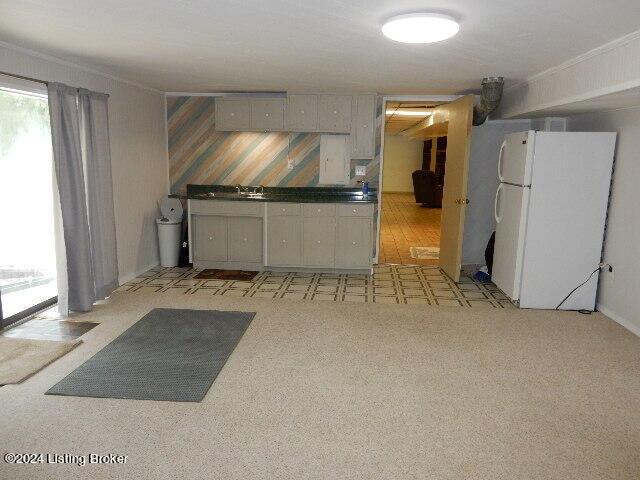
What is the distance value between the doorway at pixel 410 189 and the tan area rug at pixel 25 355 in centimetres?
406

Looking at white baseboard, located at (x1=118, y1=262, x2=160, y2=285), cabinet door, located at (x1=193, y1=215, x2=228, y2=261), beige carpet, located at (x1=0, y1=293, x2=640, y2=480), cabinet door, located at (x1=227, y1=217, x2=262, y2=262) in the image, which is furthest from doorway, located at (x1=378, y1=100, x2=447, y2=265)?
white baseboard, located at (x1=118, y1=262, x2=160, y2=285)

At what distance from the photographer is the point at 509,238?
15.1ft

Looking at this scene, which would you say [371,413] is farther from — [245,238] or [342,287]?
[245,238]

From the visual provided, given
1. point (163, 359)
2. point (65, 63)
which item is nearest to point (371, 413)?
point (163, 359)

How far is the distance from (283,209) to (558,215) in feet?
9.57

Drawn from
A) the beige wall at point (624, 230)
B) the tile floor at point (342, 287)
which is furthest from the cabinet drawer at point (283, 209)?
the beige wall at point (624, 230)

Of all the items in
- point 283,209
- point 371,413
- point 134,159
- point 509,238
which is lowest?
point 371,413

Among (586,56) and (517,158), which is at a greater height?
(586,56)

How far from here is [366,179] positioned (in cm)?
600

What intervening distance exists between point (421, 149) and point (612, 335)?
12.7 metres

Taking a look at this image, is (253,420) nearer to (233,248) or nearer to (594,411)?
(594,411)

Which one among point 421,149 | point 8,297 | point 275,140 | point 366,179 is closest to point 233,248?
point 275,140

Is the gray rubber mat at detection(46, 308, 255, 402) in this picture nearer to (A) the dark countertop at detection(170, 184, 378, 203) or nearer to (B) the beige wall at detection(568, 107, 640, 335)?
(A) the dark countertop at detection(170, 184, 378, 203)

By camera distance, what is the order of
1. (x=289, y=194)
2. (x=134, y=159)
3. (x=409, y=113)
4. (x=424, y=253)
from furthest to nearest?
(x=409, y=113) < (x=424, y=253) < (x=289, y=194) < (x=134, y=159)
